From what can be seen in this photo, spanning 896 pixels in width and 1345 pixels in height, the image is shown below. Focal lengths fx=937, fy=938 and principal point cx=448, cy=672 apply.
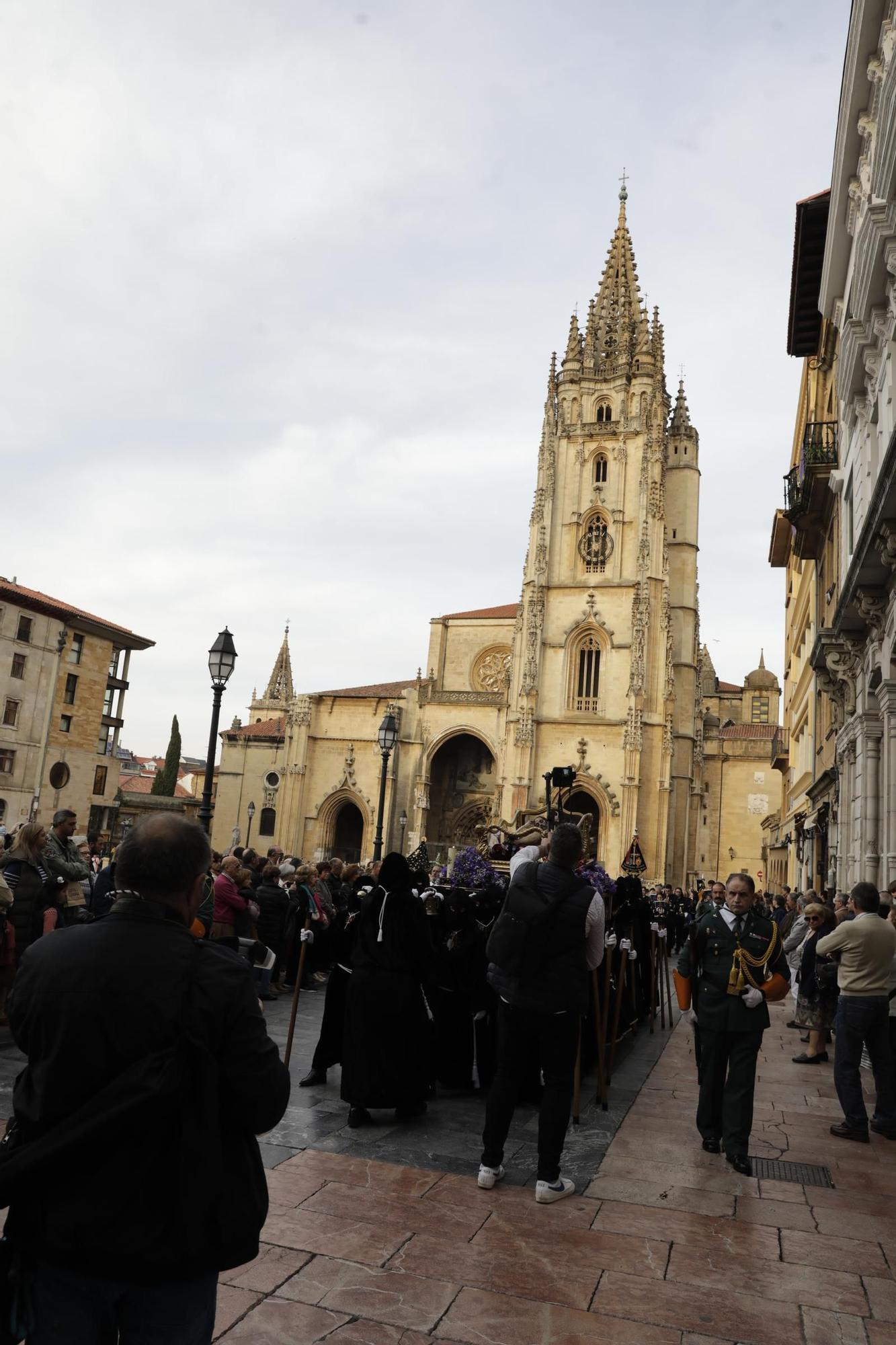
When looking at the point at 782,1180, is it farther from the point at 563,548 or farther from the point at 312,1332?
the point at 563,548

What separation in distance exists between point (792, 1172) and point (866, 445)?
35.6 feet

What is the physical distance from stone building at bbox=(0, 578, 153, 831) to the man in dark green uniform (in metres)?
36.8

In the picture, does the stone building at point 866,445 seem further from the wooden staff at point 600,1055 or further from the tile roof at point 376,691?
the tile roof at point 376,691

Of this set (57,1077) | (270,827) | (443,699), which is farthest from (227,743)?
(57,1077)

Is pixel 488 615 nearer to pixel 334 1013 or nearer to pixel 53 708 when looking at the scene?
pixel 53 708

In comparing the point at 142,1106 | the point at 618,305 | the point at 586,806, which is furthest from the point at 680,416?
the point at 142,1106

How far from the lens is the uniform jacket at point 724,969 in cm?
589

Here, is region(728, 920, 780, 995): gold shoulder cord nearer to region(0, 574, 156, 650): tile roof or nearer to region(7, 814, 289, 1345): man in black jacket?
region(7, 814, 289, 1345): man in black jacket

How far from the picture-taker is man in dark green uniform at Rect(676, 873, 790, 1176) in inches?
229

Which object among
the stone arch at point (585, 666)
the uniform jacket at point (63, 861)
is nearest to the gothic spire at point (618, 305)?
the stone arch at point (585, 666)

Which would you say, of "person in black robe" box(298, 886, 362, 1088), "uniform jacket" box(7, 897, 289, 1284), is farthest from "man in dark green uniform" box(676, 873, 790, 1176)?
"uniform jacket" box(7, 897, 289, 1284)

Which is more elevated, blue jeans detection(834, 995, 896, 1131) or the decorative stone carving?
the decorative stone carving

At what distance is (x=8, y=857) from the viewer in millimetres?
7867

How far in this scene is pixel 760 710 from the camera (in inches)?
2655
